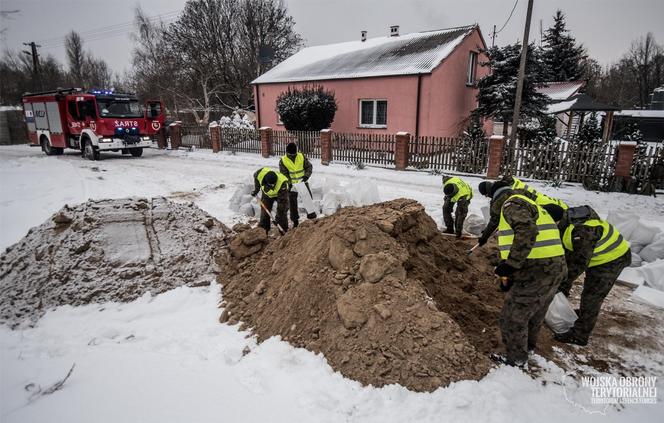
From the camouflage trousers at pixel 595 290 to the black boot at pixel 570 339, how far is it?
19 mm

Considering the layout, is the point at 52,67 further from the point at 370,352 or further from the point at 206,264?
the point at 370,352

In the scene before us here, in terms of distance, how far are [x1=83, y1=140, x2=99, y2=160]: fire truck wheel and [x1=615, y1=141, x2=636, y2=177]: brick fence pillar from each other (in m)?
18.0

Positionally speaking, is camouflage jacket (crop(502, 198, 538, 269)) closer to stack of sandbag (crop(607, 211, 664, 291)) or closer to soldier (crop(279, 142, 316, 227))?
stack of sandbag (crop(607, 211, 664, 291))

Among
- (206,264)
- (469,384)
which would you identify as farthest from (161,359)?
(469,384)

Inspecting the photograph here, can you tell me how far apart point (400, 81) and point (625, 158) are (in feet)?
29.6

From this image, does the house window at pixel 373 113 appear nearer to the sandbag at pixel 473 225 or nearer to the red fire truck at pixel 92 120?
the red fire truck at pixel 92 120

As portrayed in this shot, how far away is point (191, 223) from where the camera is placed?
19.2 feet

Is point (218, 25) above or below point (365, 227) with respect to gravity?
above

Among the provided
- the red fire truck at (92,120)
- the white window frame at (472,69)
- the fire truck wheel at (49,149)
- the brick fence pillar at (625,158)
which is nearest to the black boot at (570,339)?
the brick fence pillar at (625,158)

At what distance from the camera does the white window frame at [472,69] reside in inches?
722

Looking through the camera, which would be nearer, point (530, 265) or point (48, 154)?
point (530, 265)

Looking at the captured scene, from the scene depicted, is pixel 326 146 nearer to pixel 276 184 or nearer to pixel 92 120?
pixel 276 184

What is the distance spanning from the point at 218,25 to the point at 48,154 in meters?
17.0

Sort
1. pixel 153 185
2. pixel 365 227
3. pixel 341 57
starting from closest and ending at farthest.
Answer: pixel 365 227, pixel 153 185, pixel 341 57
